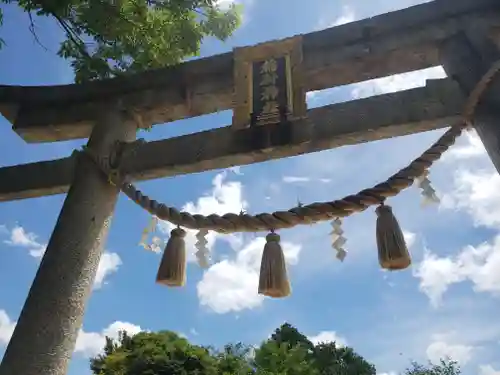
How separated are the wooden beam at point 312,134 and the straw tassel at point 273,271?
604 mm

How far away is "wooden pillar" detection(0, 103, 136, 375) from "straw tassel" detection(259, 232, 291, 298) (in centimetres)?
112

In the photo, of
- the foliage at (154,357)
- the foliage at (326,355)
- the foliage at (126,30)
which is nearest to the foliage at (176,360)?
the foliage at (154,357)

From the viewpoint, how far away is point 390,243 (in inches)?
91.7

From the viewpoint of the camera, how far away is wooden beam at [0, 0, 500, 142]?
9.32 feet

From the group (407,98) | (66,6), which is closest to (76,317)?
(407,98)

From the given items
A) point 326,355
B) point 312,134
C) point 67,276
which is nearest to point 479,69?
point 312,134

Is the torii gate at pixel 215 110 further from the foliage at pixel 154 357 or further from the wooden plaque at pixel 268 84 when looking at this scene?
the foliage at pixel 154 357

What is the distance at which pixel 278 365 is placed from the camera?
21.1m

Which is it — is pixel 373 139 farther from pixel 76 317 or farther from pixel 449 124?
pixel 76 317

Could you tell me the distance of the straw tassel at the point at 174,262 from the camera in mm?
2688

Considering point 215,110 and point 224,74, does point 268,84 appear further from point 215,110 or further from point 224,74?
point 215,110

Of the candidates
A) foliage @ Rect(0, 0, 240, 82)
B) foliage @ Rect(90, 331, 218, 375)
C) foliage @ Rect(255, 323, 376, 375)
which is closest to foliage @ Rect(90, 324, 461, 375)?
foliage @ Rect(90, 331, 218, 375)

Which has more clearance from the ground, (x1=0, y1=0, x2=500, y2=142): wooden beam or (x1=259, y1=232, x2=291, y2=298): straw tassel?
(x1=0, y1=0, x2=500, y2=142): wooden beam

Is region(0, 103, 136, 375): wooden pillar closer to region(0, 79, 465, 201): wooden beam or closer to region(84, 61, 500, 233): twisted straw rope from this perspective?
region(0, 79, 465, 201): wooden beam
